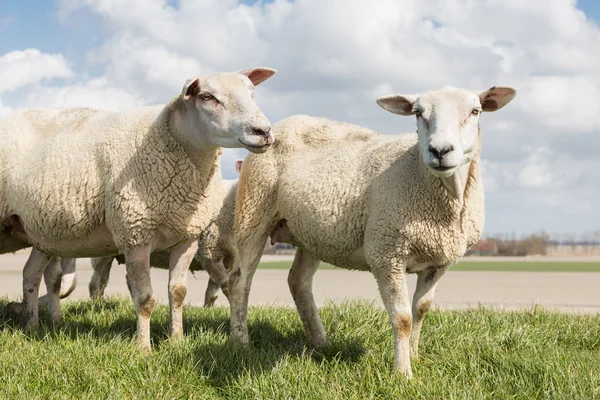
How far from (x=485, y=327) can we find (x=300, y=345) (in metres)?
1.73

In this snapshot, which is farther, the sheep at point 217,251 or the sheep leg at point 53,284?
the sheep at point 217,251

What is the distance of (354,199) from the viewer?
16.4 feet

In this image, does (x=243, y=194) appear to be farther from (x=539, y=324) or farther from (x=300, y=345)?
(x=539, y=324)

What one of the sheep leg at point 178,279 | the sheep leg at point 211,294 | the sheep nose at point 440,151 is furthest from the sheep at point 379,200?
the sheep leg at point 211,294

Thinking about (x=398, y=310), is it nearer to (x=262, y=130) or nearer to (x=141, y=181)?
(x=262, y=130)

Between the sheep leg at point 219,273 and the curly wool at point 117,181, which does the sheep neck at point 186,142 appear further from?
the sheep leg at point 219,273

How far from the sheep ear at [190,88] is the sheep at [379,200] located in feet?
3.39

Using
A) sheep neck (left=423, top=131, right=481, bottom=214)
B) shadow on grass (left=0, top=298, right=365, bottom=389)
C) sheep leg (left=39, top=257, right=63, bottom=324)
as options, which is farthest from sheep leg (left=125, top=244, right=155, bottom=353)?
sheep neck (left=423, top=131, right=481, bottom=214)

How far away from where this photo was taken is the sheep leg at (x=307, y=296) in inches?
225

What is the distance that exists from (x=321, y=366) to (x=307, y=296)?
3.90 feet

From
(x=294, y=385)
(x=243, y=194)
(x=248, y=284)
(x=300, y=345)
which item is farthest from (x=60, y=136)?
(x=294, y=385)

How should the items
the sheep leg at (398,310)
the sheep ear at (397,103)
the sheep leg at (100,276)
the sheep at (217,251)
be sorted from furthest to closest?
the sheep leg at (100,276)
the sheep at (217,251)
the sheep ear at (397,103)
the sheep leg at (398,310)

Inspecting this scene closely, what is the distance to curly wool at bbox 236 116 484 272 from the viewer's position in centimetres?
454

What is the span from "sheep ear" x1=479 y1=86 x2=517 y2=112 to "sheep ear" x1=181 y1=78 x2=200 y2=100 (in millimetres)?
2139
